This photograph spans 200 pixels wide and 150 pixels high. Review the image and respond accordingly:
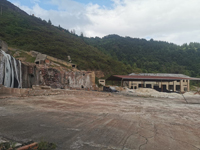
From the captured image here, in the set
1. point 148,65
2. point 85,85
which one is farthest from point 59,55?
point 148,65

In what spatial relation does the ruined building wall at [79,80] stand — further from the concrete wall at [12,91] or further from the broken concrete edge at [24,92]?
the concrete wall at [12,91]

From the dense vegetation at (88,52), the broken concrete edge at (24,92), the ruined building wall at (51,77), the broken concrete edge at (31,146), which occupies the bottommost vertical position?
the broken concrete edge at (31,146)

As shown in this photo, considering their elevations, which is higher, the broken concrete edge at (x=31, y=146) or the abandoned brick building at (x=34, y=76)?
the abandoned brick building at (x=34, y=76)

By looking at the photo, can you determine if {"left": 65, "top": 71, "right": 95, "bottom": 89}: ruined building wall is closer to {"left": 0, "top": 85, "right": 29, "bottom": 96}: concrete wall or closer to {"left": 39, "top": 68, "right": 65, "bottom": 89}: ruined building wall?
{"left": 39, "top": 68, "right": 65, "bottom": 89}: ruined building wall

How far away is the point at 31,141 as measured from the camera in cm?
278

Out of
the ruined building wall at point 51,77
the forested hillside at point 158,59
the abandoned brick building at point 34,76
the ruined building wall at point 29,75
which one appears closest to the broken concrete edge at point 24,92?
the abandoned brick building at point 34,76

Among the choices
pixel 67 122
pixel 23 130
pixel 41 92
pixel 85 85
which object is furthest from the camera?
pixel 85 85

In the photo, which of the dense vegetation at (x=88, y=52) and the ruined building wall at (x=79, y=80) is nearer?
the ruined building wall at (x=79, y=80)

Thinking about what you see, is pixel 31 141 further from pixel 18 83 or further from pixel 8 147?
pixel 18 83

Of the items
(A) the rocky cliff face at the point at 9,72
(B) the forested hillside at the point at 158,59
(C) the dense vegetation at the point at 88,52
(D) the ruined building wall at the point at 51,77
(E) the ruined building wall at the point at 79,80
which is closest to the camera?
(A) the rocky cliff face at the point at 9,72

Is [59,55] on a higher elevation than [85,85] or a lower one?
higher

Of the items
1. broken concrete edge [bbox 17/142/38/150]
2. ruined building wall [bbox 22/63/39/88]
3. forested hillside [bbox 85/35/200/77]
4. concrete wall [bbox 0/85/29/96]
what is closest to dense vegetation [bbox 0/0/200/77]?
forested hillside [bbox 85/35/200/77]

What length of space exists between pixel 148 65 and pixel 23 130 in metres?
87.2

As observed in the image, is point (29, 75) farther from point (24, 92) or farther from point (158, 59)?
point (158, 59)
